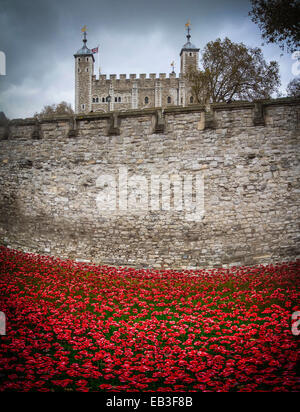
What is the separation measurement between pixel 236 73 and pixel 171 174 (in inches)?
589

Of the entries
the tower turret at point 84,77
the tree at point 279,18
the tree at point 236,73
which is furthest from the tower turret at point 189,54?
the tree at point 279,18

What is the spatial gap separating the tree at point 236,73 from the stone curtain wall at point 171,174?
1252cm

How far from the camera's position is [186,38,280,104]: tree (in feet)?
66.4

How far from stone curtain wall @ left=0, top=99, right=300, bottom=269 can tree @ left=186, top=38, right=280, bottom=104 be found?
1252 cm

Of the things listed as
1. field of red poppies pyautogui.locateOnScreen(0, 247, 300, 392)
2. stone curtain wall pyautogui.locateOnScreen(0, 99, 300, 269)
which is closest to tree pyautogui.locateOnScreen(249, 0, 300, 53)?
stone curtain wall pyautogui.locateOnScreen(0, 99, 300, 269)

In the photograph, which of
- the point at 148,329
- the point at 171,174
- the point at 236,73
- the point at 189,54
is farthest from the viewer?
the point at 189,54

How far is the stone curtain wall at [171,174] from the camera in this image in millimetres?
8305

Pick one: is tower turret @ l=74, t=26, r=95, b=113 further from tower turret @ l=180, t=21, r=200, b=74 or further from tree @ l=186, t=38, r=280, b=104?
tree @ l=186, t=38, r=280, b=104

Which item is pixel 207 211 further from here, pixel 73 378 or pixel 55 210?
pixel 73 378

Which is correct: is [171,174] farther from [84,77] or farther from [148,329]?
[84,77]

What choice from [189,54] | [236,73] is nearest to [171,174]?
[236,73]

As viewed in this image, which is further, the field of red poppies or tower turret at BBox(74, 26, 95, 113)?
tower turret at BBox(74, 26, 95, 113)

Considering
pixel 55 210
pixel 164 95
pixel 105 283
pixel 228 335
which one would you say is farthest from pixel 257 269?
pixel 164 95

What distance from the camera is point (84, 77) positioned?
2520 inches
